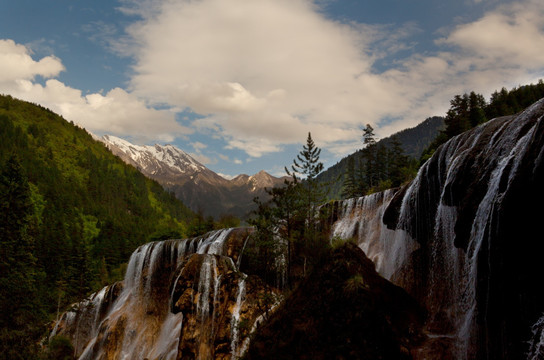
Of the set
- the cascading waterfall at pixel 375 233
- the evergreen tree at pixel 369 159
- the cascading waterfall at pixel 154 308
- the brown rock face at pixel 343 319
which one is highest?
the evergreen tree at pixel 369 159

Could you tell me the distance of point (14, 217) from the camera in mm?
→ 37594

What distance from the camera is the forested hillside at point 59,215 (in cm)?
3441

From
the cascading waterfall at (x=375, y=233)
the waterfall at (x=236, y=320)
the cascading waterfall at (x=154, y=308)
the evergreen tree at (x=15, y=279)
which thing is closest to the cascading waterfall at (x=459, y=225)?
the cascading waterfall at (x=375, y=233)

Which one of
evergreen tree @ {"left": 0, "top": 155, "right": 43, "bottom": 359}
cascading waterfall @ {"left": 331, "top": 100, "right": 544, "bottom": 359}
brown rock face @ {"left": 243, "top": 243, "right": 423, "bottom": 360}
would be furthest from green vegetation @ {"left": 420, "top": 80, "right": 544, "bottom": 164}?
evergreen tree @ {"left": 0, "top": 155, "right": 43, "bottom": 359}

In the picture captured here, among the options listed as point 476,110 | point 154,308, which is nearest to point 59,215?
point 154,308

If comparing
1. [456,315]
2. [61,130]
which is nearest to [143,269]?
[456,315]

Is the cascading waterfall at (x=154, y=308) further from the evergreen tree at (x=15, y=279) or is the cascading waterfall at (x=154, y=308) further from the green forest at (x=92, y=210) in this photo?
the evergreen tree at (x=15, y=279)

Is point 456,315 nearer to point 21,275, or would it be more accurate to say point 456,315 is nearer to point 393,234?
point 393,234

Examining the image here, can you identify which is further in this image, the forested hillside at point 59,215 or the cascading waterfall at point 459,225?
the forested hillside at point 59,215

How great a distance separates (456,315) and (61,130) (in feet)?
668

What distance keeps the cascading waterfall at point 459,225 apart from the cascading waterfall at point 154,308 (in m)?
11.2

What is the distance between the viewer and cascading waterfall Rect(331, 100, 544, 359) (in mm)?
9680

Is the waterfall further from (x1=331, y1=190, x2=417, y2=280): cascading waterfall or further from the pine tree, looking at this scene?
the pine tree

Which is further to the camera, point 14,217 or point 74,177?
point 74,177
